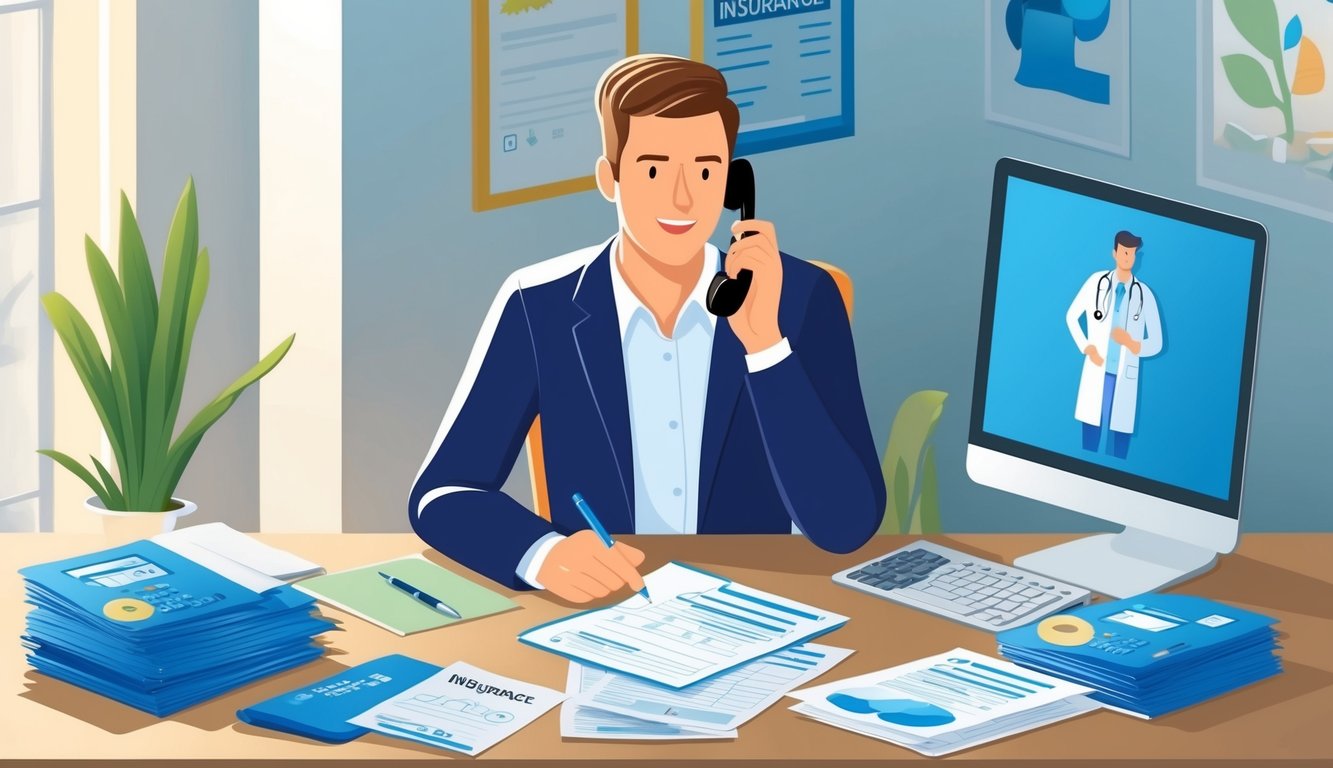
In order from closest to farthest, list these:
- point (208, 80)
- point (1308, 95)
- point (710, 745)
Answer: point (710, 745)
point (1308, 95)
point (208, 80)

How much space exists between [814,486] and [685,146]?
536mm

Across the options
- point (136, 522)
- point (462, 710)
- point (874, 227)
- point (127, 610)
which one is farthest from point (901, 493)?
point (127, 610)

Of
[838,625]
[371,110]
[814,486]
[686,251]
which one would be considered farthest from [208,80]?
[838,625]

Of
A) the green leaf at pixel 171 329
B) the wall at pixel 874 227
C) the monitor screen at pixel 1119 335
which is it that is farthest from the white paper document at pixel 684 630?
the wall at pixel 874 227

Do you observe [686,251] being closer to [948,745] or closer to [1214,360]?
[1214,360]

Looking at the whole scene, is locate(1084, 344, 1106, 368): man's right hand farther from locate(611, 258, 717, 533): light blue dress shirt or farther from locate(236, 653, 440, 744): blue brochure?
locate(236, 653, 440, 744): blue brochure

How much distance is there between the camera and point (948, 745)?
1736 mm

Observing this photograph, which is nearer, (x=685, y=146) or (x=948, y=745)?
(x=948, y=745)

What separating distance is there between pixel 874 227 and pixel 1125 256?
1.98 m

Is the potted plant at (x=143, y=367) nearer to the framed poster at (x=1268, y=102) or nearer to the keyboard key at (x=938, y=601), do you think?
the keyboard key at (x=938, y=601)

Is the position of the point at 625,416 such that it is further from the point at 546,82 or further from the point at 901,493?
the point at 546,82

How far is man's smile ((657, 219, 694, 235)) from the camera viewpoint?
7.86 ft

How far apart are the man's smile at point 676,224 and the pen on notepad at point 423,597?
0.64m

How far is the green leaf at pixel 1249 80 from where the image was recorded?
11.2ft
